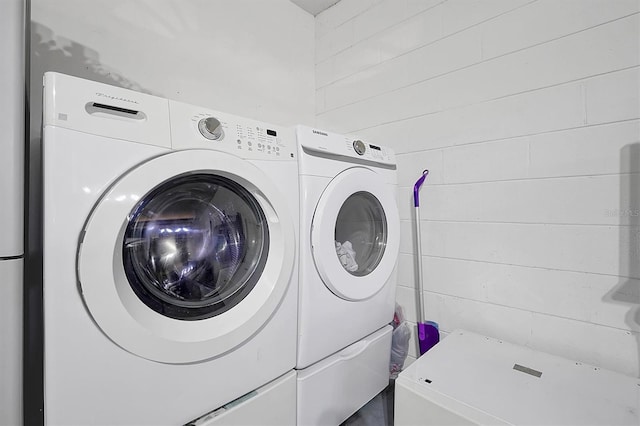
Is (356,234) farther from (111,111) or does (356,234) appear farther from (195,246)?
(111,111)

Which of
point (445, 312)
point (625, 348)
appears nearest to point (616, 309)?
point (625, 348)

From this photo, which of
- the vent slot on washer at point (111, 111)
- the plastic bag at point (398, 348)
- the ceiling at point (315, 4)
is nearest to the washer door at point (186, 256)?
the vent slot on washer at point (111, 111)

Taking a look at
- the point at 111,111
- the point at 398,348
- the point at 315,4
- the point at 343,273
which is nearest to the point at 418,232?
the point at 343,273

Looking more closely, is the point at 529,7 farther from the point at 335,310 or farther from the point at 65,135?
the point at 65,135

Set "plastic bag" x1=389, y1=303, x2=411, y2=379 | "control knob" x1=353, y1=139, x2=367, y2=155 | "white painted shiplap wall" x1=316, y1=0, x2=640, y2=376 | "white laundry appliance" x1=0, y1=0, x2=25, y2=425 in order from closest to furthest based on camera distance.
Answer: "white laundry appliance" x1=0, y1=0, x2=25, y2=425
"white painted shiplap wall" x1=316, y1=0, x2=640, y2=376
"control knob" x1=353, y1=139, x2=367, y2=155
"plastic bag" x1=389, y1=303, x2=411, y2=379

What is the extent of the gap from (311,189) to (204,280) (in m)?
0.45

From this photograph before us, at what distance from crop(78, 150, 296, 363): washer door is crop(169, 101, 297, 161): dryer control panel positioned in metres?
0.04

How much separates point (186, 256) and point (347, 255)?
683mm

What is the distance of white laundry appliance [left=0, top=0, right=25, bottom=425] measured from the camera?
613 mm

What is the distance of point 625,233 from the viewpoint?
3.32 ft

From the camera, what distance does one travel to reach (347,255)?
1.31 metres

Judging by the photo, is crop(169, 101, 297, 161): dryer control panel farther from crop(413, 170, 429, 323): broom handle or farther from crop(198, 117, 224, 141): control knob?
crop(413, 170, 429, 323): broom handle

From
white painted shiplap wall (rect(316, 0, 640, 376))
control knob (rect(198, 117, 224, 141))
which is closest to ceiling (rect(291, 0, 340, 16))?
white painted shiplap wall (rect(316, 0, 640, 376))

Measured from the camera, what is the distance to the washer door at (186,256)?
2.14 ft
